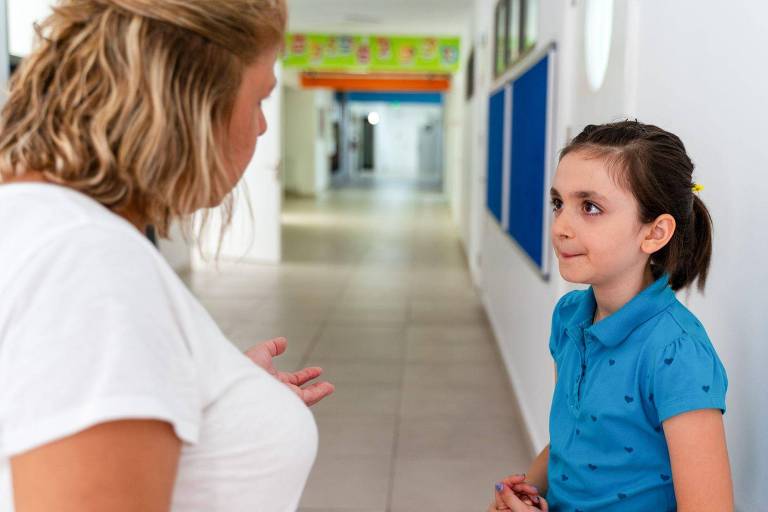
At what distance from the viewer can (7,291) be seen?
0.66 metres

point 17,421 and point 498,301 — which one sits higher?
point 17,421

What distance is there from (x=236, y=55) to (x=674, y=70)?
118 cm

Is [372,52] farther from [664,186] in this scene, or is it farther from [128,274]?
[128,274]

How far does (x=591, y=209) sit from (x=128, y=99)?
0.76 metres

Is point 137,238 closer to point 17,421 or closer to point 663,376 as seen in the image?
point 17,421

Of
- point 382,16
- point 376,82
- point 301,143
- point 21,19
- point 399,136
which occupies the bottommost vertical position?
point 301,143

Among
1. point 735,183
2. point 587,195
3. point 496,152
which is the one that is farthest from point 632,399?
point 496,152

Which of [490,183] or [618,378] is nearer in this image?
[618,378]

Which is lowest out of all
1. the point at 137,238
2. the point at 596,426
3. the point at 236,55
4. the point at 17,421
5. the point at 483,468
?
the point at 483,468

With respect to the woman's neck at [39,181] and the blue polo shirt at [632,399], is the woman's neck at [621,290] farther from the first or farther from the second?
the woman's neck at [39,181]

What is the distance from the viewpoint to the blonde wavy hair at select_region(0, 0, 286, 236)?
726 mm

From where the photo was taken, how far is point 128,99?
2.36 feet

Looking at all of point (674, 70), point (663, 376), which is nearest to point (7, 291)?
point (663, 376)

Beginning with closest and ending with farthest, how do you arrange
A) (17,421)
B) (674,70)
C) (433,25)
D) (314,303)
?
(17,421) < (674,70) < (314,303) < (433,25)
